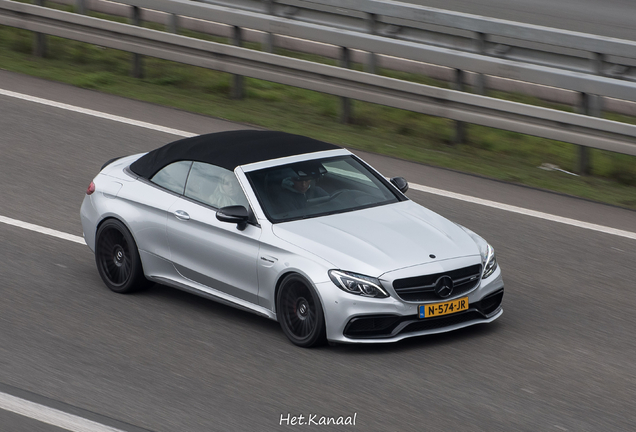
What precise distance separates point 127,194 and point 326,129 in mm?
5285

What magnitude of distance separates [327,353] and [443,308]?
915mm

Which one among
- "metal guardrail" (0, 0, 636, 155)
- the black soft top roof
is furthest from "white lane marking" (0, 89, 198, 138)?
the black soft top roof

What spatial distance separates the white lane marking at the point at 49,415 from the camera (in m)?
6.52

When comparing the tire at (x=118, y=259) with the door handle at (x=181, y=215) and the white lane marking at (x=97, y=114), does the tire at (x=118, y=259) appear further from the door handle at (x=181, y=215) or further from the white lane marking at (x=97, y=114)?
the white lane marking at (x=97, y=114)

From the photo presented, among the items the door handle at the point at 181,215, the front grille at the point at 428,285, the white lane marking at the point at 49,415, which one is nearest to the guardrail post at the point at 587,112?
the front grille at the point at 428,285

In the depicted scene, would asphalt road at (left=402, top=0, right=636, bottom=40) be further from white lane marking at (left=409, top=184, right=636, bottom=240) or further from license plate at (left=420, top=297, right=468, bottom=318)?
license plate at (left=420, top=297, right=468, bottom=318)

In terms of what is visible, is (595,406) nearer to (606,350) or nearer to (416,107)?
(606,350)

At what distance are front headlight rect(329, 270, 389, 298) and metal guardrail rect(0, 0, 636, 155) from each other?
5569 millimetres

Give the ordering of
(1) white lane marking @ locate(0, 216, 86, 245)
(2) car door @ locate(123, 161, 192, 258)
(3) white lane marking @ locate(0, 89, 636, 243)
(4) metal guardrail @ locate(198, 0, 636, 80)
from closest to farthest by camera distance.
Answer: (2) car door @ locate(123, 161, 192, 258), (1) white lane marking @ locate(0, 216, 86, 245), (3) white lane marking @ locate(0, 89, 636, 243), (4) metal guardrail @ locate(198, 0, 636, 80)

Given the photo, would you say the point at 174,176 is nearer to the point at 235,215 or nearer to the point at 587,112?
the point at 235,215

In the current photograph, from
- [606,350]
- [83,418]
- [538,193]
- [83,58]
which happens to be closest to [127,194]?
[83,418]

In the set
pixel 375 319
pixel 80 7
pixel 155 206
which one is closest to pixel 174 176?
pixel 155 206

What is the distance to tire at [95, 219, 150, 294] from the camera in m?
9.16

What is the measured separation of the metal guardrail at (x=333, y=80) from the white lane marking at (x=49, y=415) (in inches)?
301
